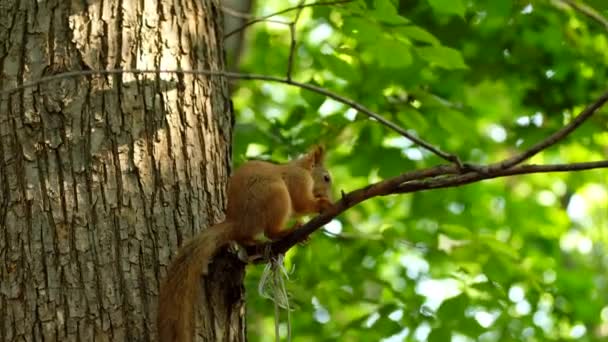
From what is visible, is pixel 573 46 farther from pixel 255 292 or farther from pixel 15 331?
pixel 15 331

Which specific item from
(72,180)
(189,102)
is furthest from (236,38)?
(72,180)

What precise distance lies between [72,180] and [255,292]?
182 centimetres

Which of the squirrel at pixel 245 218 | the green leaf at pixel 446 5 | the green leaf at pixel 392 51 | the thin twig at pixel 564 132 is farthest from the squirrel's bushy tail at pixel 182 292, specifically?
the green leaf at pixel 446 5

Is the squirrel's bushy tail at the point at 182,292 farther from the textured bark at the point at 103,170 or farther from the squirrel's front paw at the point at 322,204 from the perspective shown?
the squirrel's front paw at the point at 322,204

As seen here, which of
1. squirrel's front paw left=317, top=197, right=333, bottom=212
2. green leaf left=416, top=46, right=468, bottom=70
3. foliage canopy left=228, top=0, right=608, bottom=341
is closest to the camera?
squirrel's front paw left=317, top=197, right=333, bottom=212

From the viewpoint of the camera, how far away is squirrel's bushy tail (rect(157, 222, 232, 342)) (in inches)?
83.6

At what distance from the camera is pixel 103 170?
2350 millimetres

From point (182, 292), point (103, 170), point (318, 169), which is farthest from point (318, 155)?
point (182, 292)

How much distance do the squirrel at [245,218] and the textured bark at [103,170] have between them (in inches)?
3.2

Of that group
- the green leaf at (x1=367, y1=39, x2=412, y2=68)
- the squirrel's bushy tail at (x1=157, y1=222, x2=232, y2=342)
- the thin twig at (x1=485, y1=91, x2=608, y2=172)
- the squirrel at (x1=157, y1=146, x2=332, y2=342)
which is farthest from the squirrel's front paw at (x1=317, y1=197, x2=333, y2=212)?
the thin twig at (x1=485, y1=91, x2=608, y2=172)

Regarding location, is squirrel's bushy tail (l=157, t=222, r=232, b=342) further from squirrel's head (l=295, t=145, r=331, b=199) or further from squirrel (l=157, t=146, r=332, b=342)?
squirrel's head (l=295, t=145, r=331, b=199)

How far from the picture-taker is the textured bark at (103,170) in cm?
221

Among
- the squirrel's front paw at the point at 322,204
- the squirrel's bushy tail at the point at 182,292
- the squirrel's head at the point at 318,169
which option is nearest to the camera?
the squirrel's bushy tail at the point at 182,292

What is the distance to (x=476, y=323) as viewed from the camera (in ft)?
12.5
